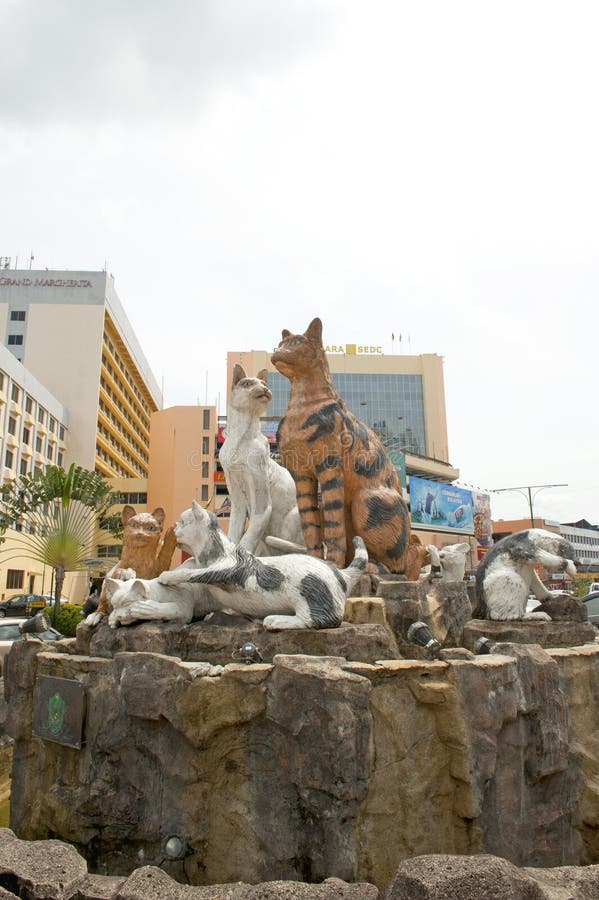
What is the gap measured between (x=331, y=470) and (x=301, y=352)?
3.59ft

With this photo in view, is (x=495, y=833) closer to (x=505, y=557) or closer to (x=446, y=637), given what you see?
(x=446, y=637)

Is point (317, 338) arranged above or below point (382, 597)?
above

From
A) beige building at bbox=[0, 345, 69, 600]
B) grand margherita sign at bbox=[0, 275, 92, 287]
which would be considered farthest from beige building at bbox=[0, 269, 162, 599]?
beige building at bbox=[0, 345, 69, 600]

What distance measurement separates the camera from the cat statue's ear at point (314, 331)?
17.6 feet

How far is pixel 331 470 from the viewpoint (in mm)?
5188

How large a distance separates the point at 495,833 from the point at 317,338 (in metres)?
3.89

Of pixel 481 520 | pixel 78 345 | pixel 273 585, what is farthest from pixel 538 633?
pixel 481 520

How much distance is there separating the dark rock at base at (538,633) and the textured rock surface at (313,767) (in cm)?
112

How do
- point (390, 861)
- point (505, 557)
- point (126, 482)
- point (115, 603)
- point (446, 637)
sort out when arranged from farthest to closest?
point (126, 482) < point (505, 557) < point (446, 637) < point (115, 603) < point (390, 861)

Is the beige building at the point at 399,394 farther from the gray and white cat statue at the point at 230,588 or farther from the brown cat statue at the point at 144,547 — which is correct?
the gray and white cat statue at the point at 230,588

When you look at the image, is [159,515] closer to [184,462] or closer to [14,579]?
[14,579]

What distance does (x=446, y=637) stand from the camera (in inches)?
191

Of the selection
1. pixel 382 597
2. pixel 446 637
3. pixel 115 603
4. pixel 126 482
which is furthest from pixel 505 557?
pixel 126 482

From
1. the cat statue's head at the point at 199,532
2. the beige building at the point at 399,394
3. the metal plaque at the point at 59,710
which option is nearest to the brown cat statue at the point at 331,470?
the cat statue's head at the point at 199,532
